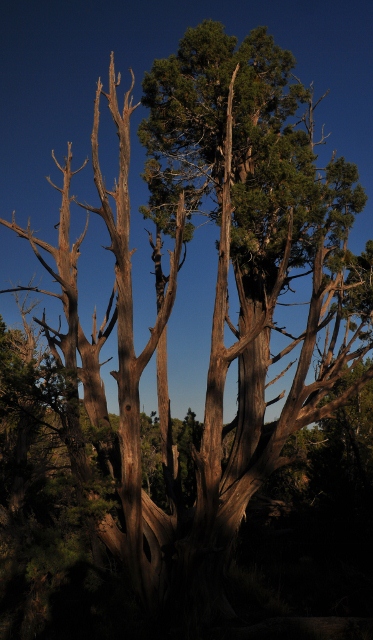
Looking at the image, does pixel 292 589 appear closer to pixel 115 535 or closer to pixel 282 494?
pixel 115 535

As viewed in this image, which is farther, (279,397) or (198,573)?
(279,397)

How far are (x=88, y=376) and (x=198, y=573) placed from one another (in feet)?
12.1

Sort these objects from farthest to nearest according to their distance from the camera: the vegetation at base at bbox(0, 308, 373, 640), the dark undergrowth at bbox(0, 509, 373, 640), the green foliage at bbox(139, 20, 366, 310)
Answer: the green foliage at bbox(139, 20, 366, 310)
the vegetation at base at bbox(0, 308, 373, 640)
the dark undergrowth at bbox(0, 509, 373, 640)

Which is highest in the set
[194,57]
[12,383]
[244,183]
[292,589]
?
[194,57]

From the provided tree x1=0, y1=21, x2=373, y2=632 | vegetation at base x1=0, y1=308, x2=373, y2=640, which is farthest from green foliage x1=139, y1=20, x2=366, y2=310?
vegetation at base x1=0, y1=308, x2=373, y2=640

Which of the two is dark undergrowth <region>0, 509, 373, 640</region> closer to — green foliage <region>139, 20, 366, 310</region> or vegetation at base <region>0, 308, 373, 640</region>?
vegetation at base <region>0, 308, 373, 640</region>

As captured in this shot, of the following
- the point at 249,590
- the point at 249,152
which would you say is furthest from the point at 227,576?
the point at 249,152

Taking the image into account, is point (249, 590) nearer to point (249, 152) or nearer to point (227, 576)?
point (227, 576)

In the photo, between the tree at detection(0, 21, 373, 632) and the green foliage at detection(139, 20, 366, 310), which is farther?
the green foliage at detection(139, 20, 366, 310)

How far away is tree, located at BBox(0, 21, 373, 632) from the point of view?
8422 millimetres

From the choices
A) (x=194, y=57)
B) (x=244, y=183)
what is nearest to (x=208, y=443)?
(x=244, y=183)

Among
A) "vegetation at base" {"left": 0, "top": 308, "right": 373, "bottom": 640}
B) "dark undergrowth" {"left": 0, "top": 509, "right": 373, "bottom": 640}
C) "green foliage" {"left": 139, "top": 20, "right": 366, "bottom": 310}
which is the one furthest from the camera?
"green foliage" {"left": 139, "top": 20, "right": 366, "bottom": 310}

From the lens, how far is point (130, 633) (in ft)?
24.0

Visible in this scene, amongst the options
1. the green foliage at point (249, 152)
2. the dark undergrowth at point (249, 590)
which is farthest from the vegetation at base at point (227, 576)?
the green foliage at point (249, 152)
